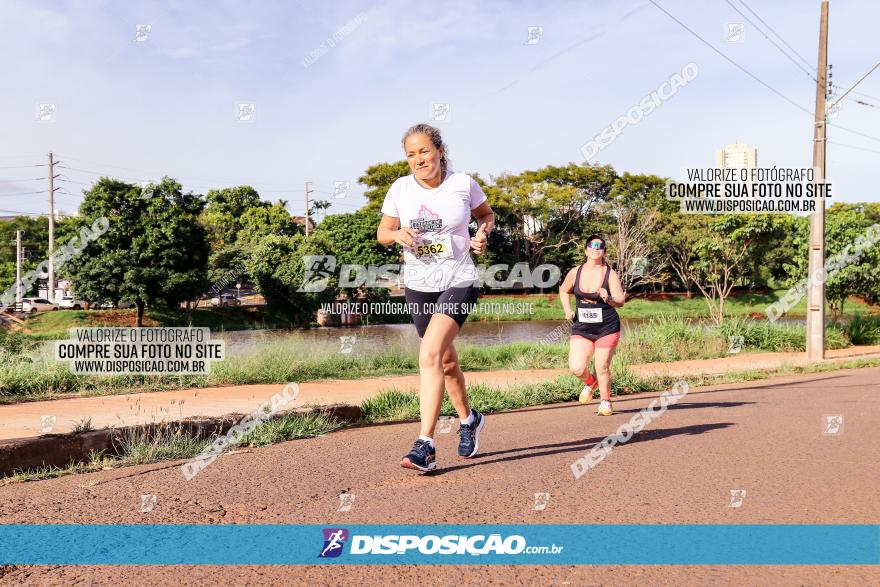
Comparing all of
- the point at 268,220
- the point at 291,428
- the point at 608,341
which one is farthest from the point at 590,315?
the point at 268,220

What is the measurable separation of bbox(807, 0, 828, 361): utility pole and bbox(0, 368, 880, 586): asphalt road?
10588 mm

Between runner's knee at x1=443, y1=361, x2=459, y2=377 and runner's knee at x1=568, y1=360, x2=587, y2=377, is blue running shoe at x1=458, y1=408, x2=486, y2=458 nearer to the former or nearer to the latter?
runner's knee at x1=443, y1=361, x2=459, y2=377

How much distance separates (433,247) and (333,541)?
2.12 m

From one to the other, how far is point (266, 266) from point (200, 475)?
43.5 metres

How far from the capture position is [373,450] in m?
5.92

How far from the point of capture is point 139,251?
38719mm

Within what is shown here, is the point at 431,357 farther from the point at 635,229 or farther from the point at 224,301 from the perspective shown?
the point at 224,301

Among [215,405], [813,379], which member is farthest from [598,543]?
[813,379]

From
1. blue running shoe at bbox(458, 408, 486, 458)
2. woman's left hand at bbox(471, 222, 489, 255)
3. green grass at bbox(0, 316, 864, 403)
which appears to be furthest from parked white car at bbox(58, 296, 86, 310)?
woman's left hand at bbox(471, 222, 489, 255)

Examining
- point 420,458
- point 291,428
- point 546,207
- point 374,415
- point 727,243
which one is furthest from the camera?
point 546,207

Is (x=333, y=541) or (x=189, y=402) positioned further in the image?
(x=189, y=402)

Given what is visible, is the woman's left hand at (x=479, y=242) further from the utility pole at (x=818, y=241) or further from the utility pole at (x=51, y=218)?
the utility pole at (x=51, y=218)

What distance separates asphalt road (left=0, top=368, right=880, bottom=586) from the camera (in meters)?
3.12

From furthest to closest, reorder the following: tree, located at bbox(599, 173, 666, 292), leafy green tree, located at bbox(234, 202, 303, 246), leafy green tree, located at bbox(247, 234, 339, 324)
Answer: leafy green tree, located at bbox(234, 202, 303, 246), leafy green tree, located at bbox(247, 234, 339, 324), tree, located at bbox(599, 173, 666, 292)
